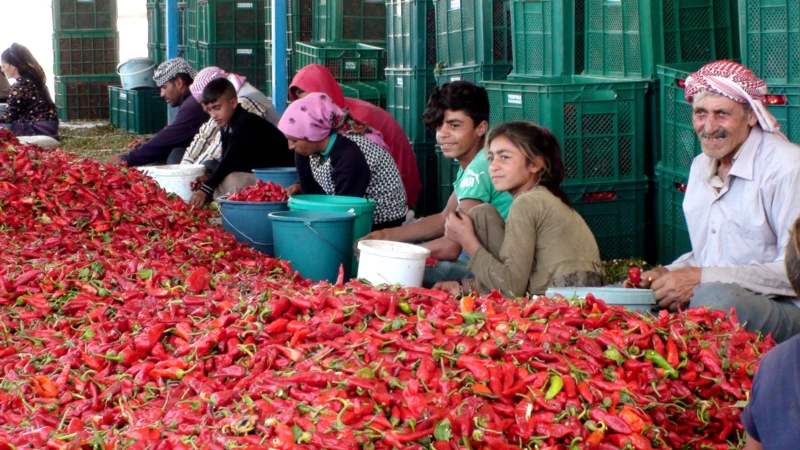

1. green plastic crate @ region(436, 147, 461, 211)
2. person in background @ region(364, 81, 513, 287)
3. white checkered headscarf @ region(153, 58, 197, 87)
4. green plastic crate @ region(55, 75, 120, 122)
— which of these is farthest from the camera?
green plastic crate @ region(55, 75, 120, 122)

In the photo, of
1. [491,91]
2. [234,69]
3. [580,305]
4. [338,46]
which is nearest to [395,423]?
[580,305]

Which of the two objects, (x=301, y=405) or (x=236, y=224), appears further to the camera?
(x=236, y=224)

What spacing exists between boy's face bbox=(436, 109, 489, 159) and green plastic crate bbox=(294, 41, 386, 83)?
3.72 m

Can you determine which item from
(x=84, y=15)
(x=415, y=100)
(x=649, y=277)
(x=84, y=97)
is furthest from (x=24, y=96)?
(x=649, y=277)

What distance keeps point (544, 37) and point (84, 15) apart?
976cm

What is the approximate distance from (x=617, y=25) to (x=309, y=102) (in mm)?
1887

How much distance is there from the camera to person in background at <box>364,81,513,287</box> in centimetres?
452

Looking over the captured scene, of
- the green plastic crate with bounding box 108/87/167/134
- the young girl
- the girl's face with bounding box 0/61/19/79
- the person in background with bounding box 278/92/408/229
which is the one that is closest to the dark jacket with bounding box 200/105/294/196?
the person in background with bounding box 278/92/408/229

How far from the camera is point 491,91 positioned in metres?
5.84

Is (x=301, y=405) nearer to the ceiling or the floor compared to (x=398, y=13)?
nearer to the floor

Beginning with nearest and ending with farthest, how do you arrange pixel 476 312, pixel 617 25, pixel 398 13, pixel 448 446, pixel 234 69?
pixel 448 446
pixel 476 312
pixel 617 25
pixel 398 13
pixel 234 69

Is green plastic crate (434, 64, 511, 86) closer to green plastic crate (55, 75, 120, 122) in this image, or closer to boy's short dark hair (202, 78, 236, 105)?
boy's short dark hair (202, 78, 236, 105)

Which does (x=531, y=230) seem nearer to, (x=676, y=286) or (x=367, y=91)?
(x=676, y=286)

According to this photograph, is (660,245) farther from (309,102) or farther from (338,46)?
(338,46)
